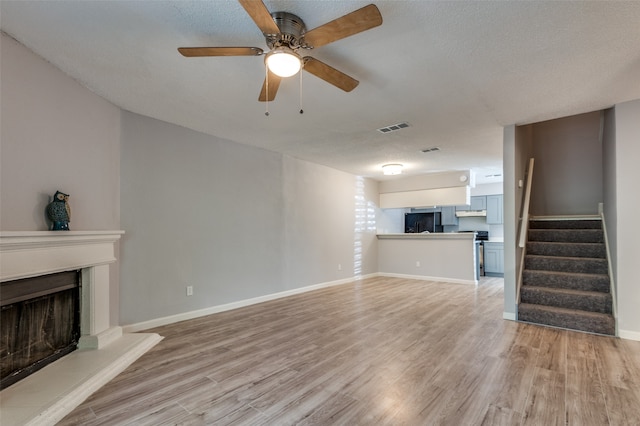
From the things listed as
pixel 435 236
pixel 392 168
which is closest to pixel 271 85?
pixel 392 168

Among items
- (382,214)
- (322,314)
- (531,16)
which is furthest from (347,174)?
(531,16)

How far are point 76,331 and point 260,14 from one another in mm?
3050

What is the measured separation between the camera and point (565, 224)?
15.6 ft

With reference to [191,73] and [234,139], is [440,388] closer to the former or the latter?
[191,73]

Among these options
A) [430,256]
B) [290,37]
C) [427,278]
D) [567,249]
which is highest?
[290,37]

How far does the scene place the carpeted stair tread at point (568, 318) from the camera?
3.29 meters

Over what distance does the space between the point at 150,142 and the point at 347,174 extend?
4212 millimetres

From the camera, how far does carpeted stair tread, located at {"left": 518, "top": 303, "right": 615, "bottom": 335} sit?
3.29 metres

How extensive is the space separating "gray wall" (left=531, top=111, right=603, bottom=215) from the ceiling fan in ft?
16.2

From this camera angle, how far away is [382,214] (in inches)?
318

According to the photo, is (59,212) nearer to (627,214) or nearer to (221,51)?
(221,51)

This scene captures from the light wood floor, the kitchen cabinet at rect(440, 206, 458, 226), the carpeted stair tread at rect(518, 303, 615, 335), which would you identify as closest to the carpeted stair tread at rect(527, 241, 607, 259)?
the carpeted stair tread at rect(518, 303, 615, 335)

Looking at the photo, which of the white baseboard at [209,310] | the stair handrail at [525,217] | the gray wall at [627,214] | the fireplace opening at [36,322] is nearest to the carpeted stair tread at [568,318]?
the gray wall at [627,214]

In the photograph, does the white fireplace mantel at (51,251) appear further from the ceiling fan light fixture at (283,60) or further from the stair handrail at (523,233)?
the stair handrail at (523,233)
